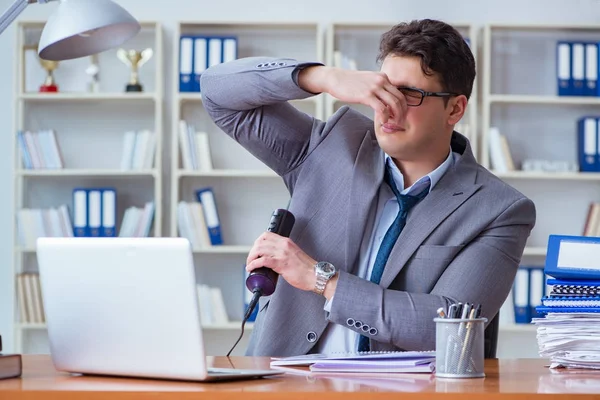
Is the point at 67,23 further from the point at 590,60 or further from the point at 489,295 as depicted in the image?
the point at 590,60

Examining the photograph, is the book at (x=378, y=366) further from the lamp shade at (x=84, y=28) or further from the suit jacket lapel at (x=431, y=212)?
the lamp shade at (x=84, y=28)

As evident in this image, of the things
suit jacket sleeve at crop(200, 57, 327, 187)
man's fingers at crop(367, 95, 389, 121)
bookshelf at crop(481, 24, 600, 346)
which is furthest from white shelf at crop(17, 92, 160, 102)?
man's fingers at crop(367, 95, 389, 121)

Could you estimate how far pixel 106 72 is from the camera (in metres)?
4.76

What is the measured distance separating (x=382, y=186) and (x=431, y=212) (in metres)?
0.14

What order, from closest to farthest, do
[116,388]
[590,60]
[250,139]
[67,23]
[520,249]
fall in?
[116,388], [67,23], [520,249], [250,139], [590,60]

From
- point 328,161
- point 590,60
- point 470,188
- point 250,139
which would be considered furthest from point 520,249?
point 590,60

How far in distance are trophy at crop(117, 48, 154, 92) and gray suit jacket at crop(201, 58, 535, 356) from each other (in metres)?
2.57

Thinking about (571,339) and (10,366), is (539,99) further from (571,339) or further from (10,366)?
(10,366)

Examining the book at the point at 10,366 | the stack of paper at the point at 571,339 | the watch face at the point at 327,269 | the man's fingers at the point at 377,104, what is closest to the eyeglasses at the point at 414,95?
the man's fingers at the point at 377,104

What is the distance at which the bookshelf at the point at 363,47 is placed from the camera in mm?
4535

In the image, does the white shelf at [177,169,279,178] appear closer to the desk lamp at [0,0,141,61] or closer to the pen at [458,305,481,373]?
the desk lamp at [0,0,141,61]

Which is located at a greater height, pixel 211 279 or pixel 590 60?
pixel 590 60

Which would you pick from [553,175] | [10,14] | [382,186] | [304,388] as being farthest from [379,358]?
[553,175]

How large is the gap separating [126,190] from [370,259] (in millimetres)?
2992
